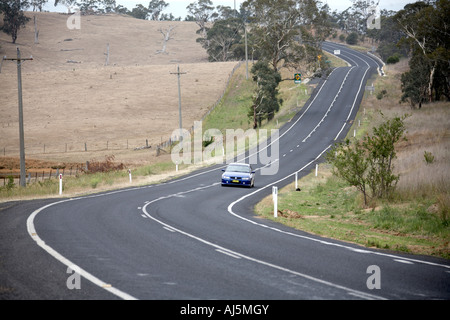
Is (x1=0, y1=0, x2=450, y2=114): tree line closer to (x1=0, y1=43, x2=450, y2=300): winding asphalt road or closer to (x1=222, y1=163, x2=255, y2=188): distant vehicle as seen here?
(x1=222, y1=163, x2=255, y2=188): distant vehicle

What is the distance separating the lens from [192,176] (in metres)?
38.6

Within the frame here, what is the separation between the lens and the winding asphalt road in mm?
8336

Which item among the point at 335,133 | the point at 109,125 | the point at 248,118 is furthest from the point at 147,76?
the point at 335,133

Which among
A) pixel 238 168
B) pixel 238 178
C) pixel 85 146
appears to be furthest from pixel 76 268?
pixel 85 146

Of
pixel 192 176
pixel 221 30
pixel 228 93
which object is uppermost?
pixel 221 30

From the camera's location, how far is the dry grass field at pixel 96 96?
6412 cm

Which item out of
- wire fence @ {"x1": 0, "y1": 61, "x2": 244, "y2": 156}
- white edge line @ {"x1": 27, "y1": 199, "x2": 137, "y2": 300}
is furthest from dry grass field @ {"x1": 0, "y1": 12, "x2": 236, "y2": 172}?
white edge line @ {"x1": 27, "y1": 199, "x2": 137, "y2": 300}

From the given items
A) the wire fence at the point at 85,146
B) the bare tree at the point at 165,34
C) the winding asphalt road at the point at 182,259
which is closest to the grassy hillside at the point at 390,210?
the winding asphalt road at the point at 182,259

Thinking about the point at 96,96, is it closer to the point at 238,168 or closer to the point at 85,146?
the point at 85,146

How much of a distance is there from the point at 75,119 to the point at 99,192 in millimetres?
53770

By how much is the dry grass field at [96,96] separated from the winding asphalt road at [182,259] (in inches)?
1257

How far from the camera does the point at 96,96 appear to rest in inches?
3622

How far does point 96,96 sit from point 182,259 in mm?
85274
